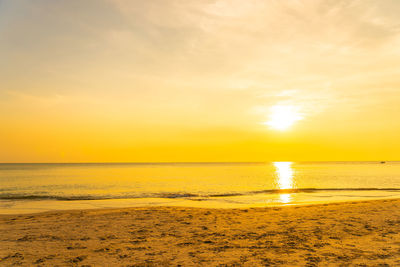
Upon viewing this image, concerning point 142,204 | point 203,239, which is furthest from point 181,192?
point 203,239

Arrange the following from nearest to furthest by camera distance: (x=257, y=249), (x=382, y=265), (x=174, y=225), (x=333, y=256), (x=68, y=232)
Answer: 1. (x=382, y=265)
2. (x=333, y=256)
3. (x=257, y=249)
4. (x=68, y=232)
5. (x=174, y=225)

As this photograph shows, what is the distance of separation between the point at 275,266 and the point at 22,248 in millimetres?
8658

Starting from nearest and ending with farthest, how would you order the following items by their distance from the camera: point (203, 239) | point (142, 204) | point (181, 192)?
point (203, 239) < point (142, 204) < point (181, 192)

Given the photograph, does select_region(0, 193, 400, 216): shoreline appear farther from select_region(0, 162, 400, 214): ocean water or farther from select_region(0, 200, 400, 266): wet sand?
select_region(0, 200, 400, 266): wet sand

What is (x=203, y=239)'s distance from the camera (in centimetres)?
1064

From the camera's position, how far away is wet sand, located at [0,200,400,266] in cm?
821

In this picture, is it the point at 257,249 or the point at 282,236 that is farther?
the point at 282,236

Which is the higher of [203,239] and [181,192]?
[203,239]

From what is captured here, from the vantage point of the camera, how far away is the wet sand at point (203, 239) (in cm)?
821

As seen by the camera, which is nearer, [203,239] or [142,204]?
[203,239]

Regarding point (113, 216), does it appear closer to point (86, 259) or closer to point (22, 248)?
point (22, 248)

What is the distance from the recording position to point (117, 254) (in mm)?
8836

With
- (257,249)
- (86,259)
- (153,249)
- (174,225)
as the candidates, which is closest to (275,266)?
(257,249)

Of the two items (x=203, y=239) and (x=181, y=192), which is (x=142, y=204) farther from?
(x=203, y=239)
